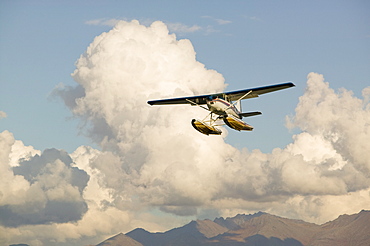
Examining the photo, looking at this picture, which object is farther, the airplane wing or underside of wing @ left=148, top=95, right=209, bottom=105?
underside of wing @ left=148, top=95, right=209, bottom=105

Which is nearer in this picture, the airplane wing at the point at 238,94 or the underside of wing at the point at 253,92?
the airplane wing at the point at 238,94

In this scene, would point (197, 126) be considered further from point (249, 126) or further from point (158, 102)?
point (158, 102)

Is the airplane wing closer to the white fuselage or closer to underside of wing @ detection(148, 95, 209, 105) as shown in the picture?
underside of wing @ detection(148, 95, 209, 105)

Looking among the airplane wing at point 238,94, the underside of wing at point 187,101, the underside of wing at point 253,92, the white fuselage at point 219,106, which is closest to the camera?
the white fuselage at point 219,106

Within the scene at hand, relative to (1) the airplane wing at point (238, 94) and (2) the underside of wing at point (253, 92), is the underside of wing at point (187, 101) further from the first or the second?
(2) the underside of wing at point (253, 92)

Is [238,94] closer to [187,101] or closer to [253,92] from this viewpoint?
[253,92]

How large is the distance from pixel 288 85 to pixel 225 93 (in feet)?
29.0

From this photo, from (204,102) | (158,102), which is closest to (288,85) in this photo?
(204,102)

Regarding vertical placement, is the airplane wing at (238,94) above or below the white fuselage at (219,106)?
above

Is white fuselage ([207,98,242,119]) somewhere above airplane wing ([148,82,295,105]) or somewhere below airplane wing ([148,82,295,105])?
below

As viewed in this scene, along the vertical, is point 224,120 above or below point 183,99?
below

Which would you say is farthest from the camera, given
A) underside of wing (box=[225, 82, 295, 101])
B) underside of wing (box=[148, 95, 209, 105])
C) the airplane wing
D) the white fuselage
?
underside of wing (box=[148, 95, 209, 105])

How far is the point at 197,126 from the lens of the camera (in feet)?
260

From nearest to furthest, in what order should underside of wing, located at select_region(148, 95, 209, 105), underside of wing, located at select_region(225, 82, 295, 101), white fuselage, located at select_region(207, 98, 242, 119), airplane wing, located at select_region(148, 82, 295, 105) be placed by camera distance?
1. white fuselage, located at select_region(207, 98, 242, 119)
2. airplane wing, located at select_region(148, 82, 295, 105)
3. underside of wing, located at select_region(225, 82, 295, 101)
4. underside of wing, located at select_region(148, 95, 209, 105)
